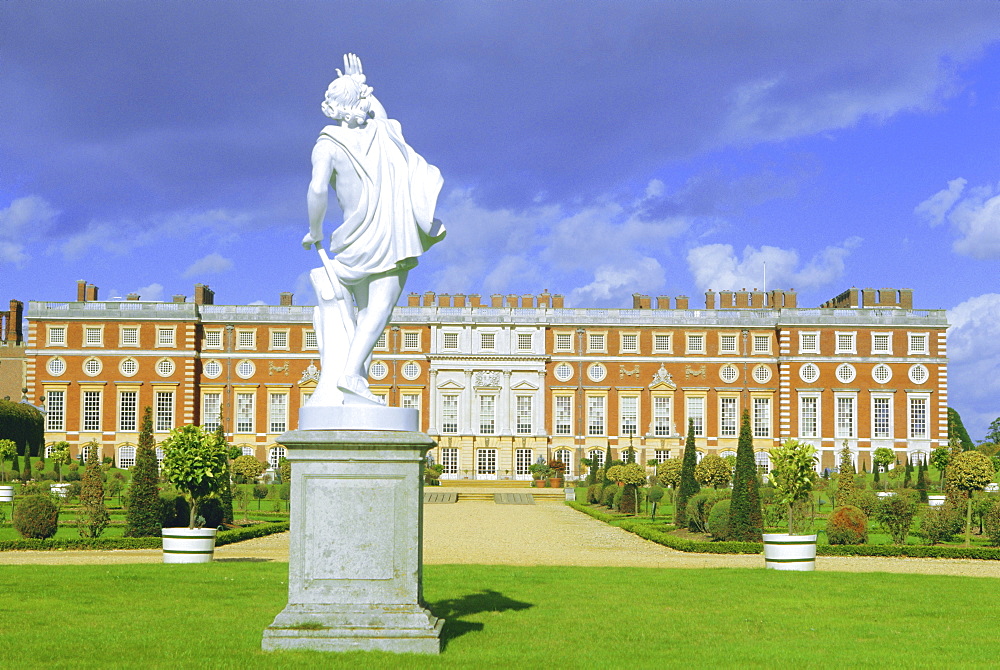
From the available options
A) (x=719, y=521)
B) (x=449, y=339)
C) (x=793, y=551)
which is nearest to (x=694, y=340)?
(x=449, y=339)

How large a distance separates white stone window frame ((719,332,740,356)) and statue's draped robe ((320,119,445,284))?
1652 inches

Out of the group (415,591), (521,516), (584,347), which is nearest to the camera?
(415,591)

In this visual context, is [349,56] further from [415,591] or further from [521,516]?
[521,516]

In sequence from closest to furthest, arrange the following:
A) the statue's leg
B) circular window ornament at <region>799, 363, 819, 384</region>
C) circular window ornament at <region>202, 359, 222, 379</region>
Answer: the statue's leg → circular window ornament at <region>799, 363, 819, 384</region> → circular window ornament at <region>202, 359, 222, 379</region>

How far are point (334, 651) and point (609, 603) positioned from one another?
3.10 m

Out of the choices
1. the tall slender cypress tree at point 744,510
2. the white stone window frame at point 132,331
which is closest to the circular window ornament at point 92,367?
the white stone window frame at point 132,331

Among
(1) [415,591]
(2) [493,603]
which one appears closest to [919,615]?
(2) [493,603]

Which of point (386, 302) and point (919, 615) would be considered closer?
point (386, 302)

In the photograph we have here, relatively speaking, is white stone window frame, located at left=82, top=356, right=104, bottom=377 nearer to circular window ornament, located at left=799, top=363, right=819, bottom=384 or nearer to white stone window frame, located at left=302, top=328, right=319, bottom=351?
white stone window frame, located at left=302, top=328, right=319, bottom=351

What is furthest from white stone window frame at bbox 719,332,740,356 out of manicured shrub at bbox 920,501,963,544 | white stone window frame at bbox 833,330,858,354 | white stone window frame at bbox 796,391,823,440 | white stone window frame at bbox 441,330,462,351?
manicured shrub at bbox 920,501,963,544

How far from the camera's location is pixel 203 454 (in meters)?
16.5

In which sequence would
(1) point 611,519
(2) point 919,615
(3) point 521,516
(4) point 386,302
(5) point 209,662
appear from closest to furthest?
(5) point 209,662
(4) point 386,302
(2) point 919,615
(1) point 611,519
(3) point 521,516

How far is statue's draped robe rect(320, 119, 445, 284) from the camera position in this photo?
7.23 m

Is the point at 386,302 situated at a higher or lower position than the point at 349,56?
lower
